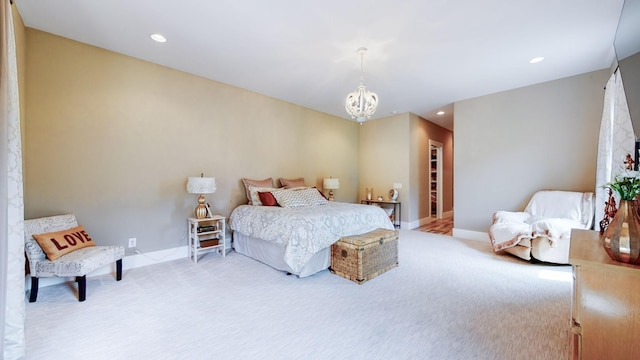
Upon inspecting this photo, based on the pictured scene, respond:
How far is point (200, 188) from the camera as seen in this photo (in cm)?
326

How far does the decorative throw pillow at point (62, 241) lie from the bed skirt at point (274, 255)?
167 centimetres

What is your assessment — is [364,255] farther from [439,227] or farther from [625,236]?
[439,227]

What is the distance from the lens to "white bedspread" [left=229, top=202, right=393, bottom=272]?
8.80 ft

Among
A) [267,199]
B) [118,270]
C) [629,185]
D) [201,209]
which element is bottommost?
[118,270]

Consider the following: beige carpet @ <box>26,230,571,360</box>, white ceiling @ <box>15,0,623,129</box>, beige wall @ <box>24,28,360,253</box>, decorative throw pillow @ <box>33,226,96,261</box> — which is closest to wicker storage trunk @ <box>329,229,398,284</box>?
beige carpet @ <box>26,230,571,360</box>

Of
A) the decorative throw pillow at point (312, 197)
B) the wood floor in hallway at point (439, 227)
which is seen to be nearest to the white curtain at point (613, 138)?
the wood floor in hallway at point (439, 227)

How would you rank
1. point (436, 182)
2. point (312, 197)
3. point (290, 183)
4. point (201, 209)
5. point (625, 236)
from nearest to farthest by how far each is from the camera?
point (625, 236) → point (201, 209) → point (312, 197) → point (290, 183) → point (436, 182)

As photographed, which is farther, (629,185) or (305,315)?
(305,315)

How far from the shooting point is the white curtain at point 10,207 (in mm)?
1272

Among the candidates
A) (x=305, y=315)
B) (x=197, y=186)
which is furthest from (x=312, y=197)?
(x=305, y=315)

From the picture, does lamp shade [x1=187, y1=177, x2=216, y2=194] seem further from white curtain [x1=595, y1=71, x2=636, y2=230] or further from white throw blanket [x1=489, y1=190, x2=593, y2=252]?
white curtain [x1=595, y1=71, x2=636, y2=230]

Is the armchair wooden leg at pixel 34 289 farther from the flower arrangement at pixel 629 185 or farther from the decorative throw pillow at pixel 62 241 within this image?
Result: the flower arrangement at pixel 629 185

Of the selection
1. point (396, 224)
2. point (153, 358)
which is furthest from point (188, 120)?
point (396, 224)

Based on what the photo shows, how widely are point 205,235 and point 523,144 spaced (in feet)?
17.2
